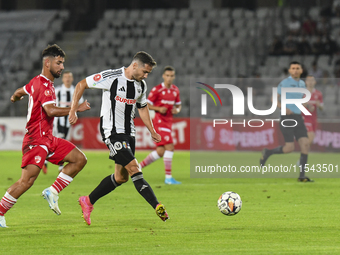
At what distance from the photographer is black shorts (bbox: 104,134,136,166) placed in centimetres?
597

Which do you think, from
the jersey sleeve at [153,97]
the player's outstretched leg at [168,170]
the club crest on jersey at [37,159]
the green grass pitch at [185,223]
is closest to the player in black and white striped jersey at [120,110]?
the green grass pitch at [185,223]

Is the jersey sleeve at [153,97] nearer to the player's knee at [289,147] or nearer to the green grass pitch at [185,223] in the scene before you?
the green grass pitch at [185,223]

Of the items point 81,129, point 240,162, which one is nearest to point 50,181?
point 240,162

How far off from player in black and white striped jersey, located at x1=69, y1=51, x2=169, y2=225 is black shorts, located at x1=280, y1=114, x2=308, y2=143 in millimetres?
4978

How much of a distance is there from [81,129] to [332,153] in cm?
866

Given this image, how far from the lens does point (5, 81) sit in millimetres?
24016

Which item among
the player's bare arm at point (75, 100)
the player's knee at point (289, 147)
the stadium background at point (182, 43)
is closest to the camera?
the player's bare arm at point (75, 100)

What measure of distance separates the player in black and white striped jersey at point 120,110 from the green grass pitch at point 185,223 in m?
0.52

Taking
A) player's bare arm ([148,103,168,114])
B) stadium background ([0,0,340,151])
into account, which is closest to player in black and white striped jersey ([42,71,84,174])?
player's bare arm ([148,103,168,114])

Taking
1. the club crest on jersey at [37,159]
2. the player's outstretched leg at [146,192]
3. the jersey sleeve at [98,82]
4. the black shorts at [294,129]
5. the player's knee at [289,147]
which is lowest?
the player's knee at [289,147]

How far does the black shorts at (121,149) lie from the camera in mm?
5973

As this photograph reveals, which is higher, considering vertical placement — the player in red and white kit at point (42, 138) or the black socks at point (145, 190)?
the player in red and white kit at point (42, 138)

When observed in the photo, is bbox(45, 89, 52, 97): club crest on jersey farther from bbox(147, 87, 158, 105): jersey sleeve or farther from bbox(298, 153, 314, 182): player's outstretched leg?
bbox(298, 153, 314, 182): player's outstretched leg

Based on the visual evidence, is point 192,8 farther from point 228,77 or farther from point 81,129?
point 81,129
